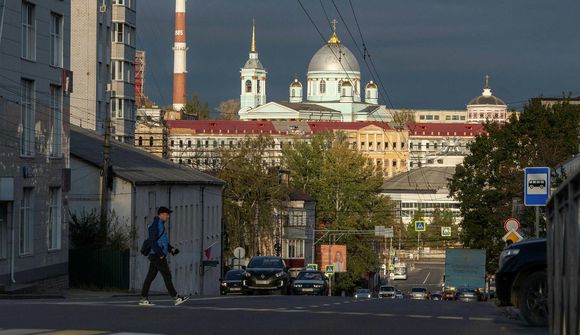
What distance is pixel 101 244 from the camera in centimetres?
4884

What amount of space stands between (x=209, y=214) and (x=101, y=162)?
669 inches

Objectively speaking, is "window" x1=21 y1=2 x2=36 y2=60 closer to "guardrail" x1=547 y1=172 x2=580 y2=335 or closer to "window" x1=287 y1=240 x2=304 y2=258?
"guardrail" x1=547 y1=172 x2=580 y2=335

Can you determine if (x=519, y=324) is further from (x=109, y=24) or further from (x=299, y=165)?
(x=299, y=165)

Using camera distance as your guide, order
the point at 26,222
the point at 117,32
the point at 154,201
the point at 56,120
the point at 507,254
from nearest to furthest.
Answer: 1. the point at 507,254
2. the point at 26,222
3. the point at 56,120
4. the point at 154,201
5. the point at 117,32

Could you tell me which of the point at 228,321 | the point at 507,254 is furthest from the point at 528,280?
the point at 228,321

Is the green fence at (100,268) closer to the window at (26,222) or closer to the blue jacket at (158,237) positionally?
the window at (26,222)

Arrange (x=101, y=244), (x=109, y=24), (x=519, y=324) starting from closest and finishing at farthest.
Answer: (x=519, y=324), (x=101, y=244), (x=109, y=24)

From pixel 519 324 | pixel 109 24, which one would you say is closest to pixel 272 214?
pixel 109 24

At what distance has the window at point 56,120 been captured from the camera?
43312mm

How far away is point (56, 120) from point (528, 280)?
2791 cm

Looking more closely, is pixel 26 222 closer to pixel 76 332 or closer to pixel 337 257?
pixel 76 332

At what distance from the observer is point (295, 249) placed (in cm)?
11550

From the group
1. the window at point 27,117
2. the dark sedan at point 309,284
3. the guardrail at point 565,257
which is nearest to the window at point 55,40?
the window at point 27,117

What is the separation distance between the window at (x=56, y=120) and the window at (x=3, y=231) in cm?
536
